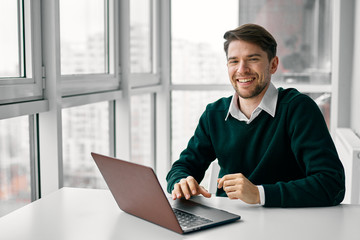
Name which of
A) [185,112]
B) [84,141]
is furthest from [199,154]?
[185,112]

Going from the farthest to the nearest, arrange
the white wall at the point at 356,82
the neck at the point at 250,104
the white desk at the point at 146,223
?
the white wall at the point at 356,82 < the neck at the point at 250,104 < the white desk at the point at 146,223

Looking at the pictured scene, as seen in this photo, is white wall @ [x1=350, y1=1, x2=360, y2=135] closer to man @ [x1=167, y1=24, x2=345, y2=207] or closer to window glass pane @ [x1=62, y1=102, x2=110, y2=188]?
man @ [x1=167, y1=24, x2=345, y2=207]

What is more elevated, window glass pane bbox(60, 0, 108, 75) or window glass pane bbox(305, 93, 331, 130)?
window glass pane bbox(60, 0, 108, 75)

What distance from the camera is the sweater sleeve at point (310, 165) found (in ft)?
4.46

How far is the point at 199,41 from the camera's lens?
3.33 meters

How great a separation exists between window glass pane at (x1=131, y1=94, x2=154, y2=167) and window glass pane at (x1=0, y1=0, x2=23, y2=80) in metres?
1.24

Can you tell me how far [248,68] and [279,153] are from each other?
0.34m

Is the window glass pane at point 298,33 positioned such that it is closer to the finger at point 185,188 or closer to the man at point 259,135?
the man at point 259,135

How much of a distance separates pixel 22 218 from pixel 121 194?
0.29m

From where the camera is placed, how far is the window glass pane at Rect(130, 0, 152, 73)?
9.33ft

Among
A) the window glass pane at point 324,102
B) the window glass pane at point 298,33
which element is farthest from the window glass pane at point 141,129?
the window glass pane at point 324,102

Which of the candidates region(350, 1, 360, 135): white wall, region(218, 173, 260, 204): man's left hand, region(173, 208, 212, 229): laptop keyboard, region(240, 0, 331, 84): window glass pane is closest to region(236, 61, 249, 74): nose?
region(218, 173, 260, 204): man's left hand

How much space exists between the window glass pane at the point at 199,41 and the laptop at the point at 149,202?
6.87 feet

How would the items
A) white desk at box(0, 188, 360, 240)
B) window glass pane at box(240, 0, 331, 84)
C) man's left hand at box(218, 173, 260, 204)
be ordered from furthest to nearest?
window glass pane at box(240, 0, 331, 84) < man's left hand at box(218, 173, 260, 204) < white desk at box(0, 188, 360, 240)
